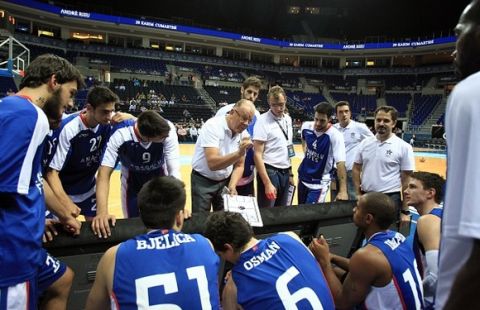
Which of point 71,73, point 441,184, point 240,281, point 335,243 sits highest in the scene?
point 71,73

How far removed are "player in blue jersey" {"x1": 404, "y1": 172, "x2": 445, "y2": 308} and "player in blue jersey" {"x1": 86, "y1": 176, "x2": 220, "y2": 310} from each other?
1.36 metres

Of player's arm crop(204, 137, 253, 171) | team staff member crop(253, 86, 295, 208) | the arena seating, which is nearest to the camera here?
player's arm crop(204, 137, 253, 171)

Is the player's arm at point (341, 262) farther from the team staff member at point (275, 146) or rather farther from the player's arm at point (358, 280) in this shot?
the team staff member at point (275, 146)

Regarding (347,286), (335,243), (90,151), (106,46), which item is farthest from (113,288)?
(106,46)

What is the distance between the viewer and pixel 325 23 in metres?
42.8

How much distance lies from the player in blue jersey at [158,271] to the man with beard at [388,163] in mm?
3220

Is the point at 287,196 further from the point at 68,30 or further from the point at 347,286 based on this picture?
the point at 68,30

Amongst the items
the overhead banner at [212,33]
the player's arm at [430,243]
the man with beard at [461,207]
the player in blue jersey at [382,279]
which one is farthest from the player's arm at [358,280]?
the overhead banner at [212,33]

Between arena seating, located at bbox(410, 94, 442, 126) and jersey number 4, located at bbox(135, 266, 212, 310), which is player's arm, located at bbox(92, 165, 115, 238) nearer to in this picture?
jersey number 4, located at bbox(135, 266, 212, 310)

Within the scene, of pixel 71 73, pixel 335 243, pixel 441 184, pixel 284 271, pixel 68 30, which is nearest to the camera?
pixel 284 271

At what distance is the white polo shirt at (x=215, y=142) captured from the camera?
3.79m

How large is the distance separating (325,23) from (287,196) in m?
42.3

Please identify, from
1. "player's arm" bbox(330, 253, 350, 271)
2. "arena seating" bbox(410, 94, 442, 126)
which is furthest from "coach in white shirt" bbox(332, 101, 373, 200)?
"arena seating" bbox(410, 94, 442, 126)

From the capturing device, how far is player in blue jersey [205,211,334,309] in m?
1.78
